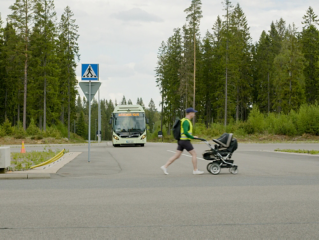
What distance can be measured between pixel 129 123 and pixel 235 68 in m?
40.0

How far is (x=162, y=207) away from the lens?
8031 millimetres

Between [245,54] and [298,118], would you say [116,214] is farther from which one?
[245,54]

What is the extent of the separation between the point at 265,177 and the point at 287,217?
588cm

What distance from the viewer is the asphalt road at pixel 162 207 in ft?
20.1

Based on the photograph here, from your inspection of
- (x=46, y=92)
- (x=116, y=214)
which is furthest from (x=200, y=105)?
(x=116, y=214)

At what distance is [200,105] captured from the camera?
286 feet

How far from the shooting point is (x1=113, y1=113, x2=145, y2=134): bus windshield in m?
36.2

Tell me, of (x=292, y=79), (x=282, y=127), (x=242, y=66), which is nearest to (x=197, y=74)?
(x=242, y=66)

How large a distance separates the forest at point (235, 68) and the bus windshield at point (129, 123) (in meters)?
31.8

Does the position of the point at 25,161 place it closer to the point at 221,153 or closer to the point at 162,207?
the point at 221,153

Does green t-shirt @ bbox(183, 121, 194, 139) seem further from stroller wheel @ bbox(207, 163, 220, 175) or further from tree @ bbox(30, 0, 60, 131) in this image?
tree @ bbox(30, 0, 60, 131)

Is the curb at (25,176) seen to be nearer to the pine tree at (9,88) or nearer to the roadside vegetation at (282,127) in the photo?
the roadside vegetation at (282,127)

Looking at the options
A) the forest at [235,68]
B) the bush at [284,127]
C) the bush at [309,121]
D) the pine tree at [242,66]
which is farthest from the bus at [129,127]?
the pine tree at [242,66]

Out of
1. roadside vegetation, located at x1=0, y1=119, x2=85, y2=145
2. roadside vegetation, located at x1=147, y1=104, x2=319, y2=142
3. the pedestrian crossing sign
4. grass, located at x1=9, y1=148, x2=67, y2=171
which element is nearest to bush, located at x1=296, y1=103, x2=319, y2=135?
roadside vegetation, located at x1=147, y1=104, x2=319, y2=142
